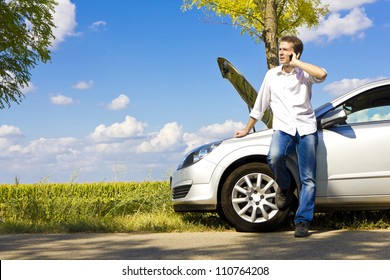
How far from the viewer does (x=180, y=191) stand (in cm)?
764

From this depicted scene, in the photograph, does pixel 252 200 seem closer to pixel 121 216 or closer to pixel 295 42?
pixel 295 42

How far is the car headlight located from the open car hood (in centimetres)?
614

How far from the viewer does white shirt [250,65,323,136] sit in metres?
6.77

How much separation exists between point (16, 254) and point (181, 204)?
2.21 metres

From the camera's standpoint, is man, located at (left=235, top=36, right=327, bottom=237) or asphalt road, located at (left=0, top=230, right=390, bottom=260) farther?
man, located at (left=235, top=36, right=327, bottom=237)

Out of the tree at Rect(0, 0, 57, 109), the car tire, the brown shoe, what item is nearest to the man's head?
the car tire

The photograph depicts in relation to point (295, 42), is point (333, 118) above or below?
below

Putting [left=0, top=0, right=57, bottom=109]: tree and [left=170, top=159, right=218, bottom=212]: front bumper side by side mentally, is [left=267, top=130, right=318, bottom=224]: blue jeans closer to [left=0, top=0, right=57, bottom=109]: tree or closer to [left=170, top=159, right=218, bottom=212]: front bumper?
[left=170, top=159, right=218, bottom=212]: front bumper

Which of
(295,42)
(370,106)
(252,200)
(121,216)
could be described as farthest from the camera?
(121,216)

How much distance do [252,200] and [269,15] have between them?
8669 mm

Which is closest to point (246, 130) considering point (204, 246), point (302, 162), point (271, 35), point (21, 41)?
point (302, 162)

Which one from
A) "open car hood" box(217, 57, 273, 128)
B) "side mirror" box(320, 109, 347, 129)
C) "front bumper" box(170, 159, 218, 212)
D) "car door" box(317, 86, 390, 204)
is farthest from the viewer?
"open car hood" box(217, 57, 273, 128)
